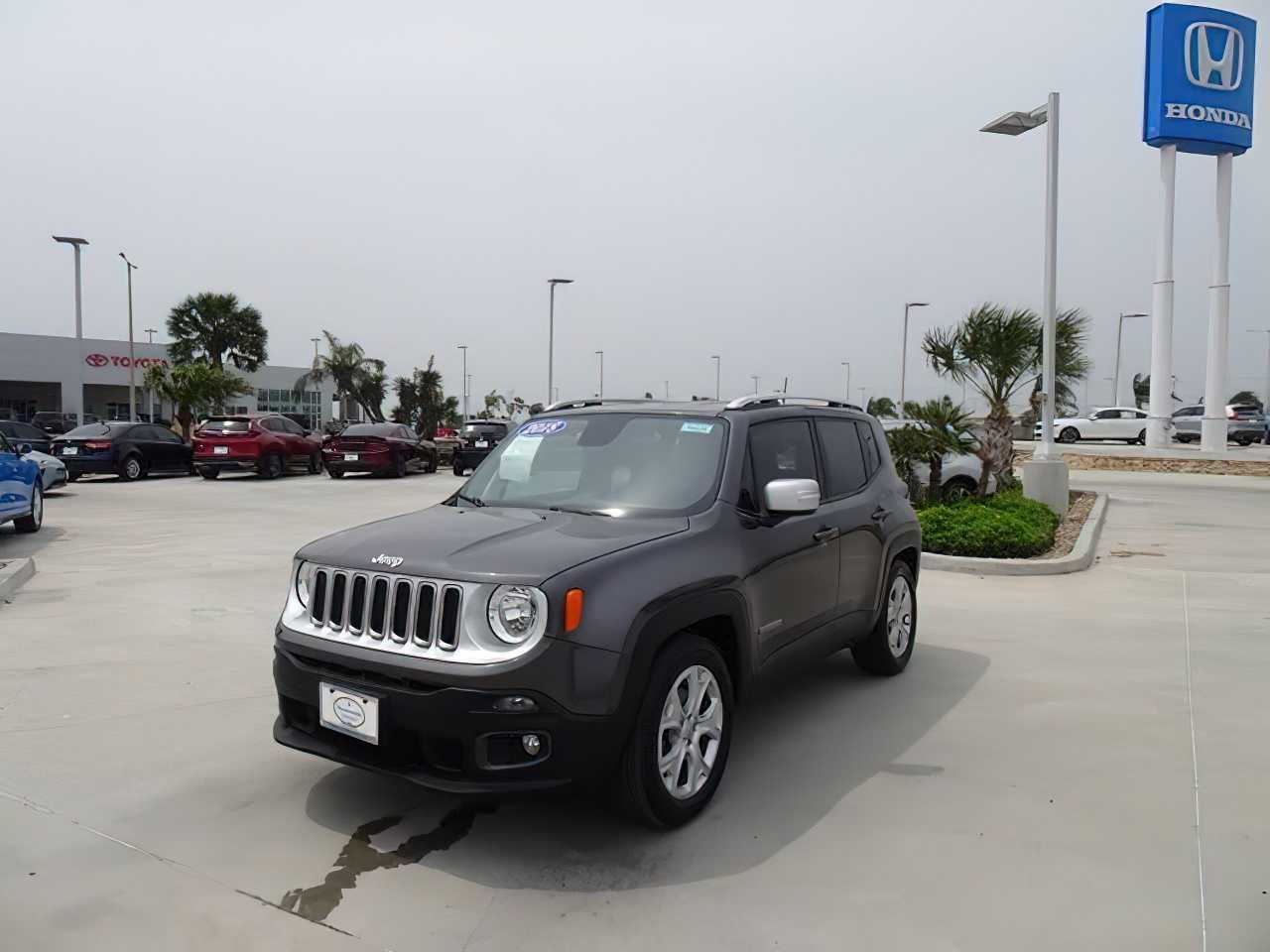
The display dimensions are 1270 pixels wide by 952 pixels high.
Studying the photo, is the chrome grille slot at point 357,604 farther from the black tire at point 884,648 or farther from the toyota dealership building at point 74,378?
the toyota dealership building at point 74,378

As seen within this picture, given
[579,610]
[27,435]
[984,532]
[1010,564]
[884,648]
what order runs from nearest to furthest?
[579,610] → [884,648] → [1010,564] → [984,532] → [27,435]

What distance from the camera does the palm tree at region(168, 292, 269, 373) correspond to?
53.8 m

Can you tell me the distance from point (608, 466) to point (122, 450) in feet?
71.2

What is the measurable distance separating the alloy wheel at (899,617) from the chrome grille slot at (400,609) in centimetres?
332

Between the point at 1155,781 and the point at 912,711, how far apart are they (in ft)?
4.25

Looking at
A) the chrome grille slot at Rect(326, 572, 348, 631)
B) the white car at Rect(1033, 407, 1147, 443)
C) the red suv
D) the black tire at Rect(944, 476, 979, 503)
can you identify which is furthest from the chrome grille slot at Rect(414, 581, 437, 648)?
the white car at Rect(1033, 407, 1147, 443)

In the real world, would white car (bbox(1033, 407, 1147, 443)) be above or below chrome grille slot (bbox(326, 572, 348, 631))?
above

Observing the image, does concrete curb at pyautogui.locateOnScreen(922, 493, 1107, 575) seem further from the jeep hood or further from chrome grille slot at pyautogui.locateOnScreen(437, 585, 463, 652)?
chrome grille slot at pyautogui.locateOnScreen(437, 585, 463, 652)

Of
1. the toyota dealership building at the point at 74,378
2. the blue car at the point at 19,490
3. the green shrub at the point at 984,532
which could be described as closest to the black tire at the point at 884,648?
the green shrub at the point at 984,532

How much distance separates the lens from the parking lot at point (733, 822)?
10.5 feet

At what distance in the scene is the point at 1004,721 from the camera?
5285mm

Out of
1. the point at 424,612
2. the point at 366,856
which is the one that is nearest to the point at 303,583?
the point at 424,612

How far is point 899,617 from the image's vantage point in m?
6.18

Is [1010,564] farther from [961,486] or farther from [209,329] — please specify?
[209,329]
